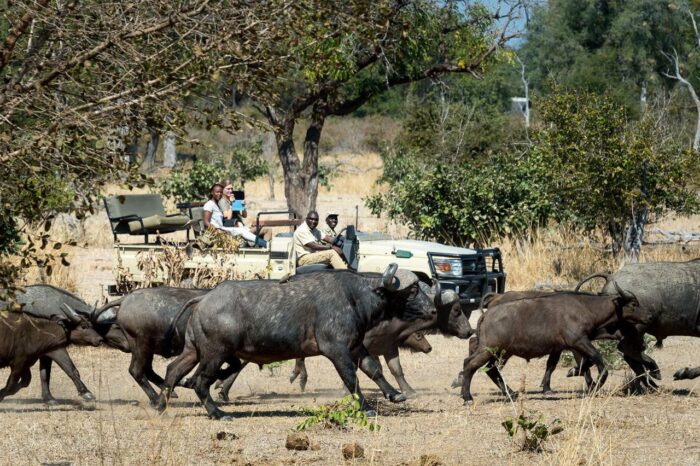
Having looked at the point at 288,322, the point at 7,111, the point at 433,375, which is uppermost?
the point at 7,111

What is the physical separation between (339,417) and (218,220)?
747 centimetres

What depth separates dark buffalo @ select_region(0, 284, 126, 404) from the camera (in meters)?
11.8

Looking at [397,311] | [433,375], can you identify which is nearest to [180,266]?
[433,375]

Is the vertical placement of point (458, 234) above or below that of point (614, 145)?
below

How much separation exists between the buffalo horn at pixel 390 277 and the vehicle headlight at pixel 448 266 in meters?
5.76

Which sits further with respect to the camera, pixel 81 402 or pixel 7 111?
pixel 81 402

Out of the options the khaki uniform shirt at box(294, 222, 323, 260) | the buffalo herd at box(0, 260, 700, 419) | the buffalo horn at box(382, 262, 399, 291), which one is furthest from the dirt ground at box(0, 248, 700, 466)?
the khaki uniform shirt at box(294, 222, 323, 260)

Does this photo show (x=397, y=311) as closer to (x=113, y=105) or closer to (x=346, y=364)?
(x=346, y=364)

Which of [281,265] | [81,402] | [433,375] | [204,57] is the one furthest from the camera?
[281,265]

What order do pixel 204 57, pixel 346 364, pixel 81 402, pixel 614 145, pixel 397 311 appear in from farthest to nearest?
pixel 614 145
pixel 81 402
pixel 397 311
pixel 346 364
pixel 204 57

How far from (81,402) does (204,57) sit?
5973 mm

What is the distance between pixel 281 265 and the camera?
610 inches

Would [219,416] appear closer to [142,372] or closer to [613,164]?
[142,372]

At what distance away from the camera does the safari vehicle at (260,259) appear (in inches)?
614
